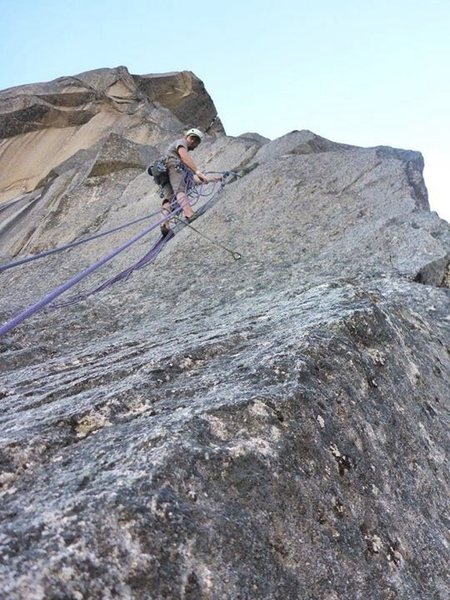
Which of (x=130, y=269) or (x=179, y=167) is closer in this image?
(x=130, y=269)

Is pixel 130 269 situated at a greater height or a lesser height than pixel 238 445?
lesser

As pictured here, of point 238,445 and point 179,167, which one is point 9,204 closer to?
point 179,167

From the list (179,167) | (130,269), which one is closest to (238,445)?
(130,269)

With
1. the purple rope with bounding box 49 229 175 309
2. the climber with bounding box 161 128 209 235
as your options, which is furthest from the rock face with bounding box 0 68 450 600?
the climber with bounding box 161 128 209 235

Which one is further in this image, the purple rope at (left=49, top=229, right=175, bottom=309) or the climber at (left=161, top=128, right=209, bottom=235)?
the climber at (left=161, top=128, right=209, bottom=235)

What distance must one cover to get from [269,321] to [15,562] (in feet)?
8.84

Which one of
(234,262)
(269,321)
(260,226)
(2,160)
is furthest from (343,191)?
(2,160)

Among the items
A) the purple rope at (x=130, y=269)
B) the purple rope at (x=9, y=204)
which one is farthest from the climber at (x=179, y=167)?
the purple rope at (x=9, y=204)

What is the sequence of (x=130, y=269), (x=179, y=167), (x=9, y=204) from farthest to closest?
(x=9, y=204)
(x=179, y=167)
(x=130, y=269)

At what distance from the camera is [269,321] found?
4223 mm

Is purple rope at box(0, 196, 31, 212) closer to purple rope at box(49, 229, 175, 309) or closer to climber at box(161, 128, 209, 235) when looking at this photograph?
climber at box(161, 128, 209, 235)

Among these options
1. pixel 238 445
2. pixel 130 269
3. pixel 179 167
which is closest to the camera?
pixel 238 445

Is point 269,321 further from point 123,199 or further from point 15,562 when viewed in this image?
point 123,199

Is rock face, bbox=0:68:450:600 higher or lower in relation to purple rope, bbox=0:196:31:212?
higher
